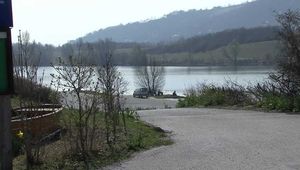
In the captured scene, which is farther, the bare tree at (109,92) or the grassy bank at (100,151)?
the bare tree at (109,92)

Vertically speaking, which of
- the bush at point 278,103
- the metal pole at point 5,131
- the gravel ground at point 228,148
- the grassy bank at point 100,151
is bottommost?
the gravel ground at point 228,148

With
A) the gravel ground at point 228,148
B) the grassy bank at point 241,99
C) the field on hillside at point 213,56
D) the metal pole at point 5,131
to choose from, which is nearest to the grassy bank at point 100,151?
the gravel ground at point 228,148

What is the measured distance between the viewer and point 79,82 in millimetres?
8555

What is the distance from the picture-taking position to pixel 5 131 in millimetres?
6180

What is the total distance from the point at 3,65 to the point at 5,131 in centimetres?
80

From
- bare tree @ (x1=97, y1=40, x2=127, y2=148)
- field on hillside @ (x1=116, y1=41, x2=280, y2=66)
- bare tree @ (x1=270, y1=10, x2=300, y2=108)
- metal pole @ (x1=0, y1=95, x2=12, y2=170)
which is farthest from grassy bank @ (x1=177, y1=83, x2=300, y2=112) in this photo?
field on hillside @ (x1=116, y1=41, x2=280, y2=66)

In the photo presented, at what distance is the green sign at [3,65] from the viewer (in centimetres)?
601

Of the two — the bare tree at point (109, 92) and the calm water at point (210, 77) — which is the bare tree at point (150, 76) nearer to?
the calm water at point (210, 77)

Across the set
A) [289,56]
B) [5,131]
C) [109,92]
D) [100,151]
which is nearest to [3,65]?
[5,131]

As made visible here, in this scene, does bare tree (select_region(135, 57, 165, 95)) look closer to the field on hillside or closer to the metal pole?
the field on hillside

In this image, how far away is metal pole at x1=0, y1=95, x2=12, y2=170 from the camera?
6130 millimetres

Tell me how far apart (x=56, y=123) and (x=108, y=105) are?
1179 mm

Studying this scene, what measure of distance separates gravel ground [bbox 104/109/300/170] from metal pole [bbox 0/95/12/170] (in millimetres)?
1969

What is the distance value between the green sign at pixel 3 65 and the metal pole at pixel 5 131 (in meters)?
0.13
